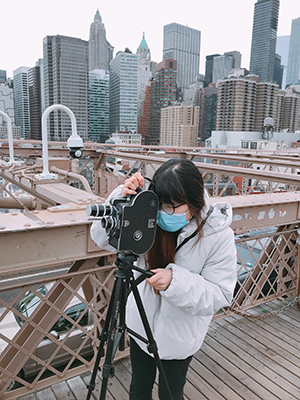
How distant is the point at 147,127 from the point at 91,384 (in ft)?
363

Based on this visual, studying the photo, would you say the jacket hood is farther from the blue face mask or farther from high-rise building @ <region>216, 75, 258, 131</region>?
high-rise building @ <region>216, 75, 258, 131</region>

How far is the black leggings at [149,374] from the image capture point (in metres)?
1.46

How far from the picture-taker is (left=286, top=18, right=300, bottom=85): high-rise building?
19131 cm

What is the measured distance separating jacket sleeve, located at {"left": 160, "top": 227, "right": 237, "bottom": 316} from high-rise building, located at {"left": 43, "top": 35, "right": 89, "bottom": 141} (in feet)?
217

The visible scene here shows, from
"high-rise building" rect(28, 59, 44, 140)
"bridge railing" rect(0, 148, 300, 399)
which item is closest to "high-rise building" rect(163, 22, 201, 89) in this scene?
"high-rise building" rect(28, 59, 44, 140)

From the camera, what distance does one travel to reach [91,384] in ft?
5.07

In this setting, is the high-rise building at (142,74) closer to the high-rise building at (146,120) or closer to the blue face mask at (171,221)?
the high-rise building at (146,120)

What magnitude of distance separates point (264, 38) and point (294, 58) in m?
50.9

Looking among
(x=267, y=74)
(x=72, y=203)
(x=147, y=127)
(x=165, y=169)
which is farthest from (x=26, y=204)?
(x=267, y=74)

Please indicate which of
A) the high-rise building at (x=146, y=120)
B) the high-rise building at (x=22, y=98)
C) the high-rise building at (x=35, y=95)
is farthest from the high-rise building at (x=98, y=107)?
the high-rise building at (x=22, y=98)

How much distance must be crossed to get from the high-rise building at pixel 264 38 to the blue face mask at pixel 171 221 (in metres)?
173

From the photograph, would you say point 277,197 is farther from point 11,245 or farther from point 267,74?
point 267,74

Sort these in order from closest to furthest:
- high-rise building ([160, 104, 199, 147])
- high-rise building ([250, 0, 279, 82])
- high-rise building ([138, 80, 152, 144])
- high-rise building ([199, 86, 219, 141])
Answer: high-rise building ([160, 104, 199, 147]), high-rise building ([138, 80, 152, 144]), high-rise building ([199, 86, 219, 141]), high-rise building ([250, 0, 279, 82])

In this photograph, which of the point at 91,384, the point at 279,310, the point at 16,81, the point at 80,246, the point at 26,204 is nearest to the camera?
the point at 91,384
